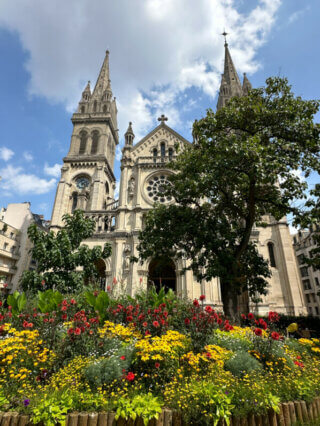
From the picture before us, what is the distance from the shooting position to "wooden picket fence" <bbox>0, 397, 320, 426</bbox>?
3.62 meters

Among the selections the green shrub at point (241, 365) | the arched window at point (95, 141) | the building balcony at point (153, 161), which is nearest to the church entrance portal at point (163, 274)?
the building balcony at point (153, 161)

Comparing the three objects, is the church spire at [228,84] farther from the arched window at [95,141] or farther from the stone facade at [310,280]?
the stone facade at [310,280]

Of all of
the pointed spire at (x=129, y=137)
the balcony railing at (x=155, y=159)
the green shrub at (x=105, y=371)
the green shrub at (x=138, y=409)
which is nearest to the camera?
the green shrub at (x=138, y=409)

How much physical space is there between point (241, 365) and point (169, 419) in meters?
1.86

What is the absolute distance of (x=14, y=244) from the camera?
31078mm

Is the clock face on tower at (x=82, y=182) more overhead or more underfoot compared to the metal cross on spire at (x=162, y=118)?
more underfoot

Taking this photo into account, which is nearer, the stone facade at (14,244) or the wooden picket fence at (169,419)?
the wooden picket fence at (169,419)

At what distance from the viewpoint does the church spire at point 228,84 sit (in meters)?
36.2

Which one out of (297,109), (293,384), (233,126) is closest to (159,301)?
(293,384)

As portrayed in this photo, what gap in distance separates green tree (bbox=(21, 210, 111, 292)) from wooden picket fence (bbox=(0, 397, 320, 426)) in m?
10.7

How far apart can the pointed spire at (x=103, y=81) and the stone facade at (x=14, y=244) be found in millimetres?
21270

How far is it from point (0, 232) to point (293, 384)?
3293 cm

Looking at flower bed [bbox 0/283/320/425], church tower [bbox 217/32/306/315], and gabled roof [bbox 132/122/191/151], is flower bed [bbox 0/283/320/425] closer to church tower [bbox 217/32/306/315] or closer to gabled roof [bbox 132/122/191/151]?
church tower [bbox 217/32/306/315]

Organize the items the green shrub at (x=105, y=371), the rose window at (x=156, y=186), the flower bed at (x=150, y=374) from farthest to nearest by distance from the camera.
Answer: the rose window at (x=156, y=186) → the green shrub at (x=105, y=371) → the flower bed at (x=150, y=374)
